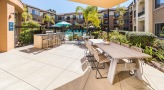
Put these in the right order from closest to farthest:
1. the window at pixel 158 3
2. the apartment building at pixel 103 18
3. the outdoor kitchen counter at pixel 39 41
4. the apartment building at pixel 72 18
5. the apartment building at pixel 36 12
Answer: the outdoor kitchen counter at pixel 39 41 → the window at pixel 158 3 → the apartment building at pixel 36 12 → the apartment building at pixel 103 18 → the apartment building at pixel 72 18

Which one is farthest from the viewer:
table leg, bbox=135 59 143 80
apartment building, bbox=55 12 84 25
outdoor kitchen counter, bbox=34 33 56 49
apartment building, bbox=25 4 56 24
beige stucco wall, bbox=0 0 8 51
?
apartment building, bbox=55 12 84 25

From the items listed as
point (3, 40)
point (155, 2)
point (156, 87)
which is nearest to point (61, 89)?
point (156, 87)

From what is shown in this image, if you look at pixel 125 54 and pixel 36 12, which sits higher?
pixel 36 12

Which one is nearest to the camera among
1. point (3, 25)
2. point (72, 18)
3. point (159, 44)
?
point (159, 44)

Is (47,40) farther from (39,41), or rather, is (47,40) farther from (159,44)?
(159,44)

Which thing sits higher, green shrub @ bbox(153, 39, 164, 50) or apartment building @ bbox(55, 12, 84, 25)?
apartment building @ bbox(55, 12, 84, 25)

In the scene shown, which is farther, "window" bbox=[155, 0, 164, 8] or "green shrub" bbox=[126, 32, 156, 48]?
"window" bbox=[155, 0, 164, 8]

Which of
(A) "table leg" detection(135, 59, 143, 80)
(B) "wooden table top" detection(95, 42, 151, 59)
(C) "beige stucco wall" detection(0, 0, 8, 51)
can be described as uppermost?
(C) "beige stucco wall" detection(0, 0, 8, 51)

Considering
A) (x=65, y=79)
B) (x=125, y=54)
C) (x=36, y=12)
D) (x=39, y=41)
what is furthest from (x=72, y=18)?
(x=125, y=54)

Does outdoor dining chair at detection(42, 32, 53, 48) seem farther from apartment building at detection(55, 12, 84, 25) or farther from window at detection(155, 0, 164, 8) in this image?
apartment building at detection(55, 12, 84, 25)

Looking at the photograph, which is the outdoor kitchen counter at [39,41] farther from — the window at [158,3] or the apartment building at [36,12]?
the apartment building at [36,12]

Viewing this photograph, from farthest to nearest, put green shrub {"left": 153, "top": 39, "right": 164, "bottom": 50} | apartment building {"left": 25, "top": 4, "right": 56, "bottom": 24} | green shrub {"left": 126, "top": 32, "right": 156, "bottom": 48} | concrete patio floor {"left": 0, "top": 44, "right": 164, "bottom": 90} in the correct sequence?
1. apartment building {"left": 25, "top": 4, "right": 56, "bottom": 24}
2. green shrub {"left": 126, "top": 32, "right": 156, "bottom": 48}
3. green shrub {"left": 153, "top": 39, "right": 164, "bottom": 50}
4. concrete patio floor {"left": 0, "top": 44, "right": 164, "bottom": 90}

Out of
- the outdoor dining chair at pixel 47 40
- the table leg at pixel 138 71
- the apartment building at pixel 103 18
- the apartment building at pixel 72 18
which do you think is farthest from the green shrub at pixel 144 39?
the apartment building at pixel 72 18

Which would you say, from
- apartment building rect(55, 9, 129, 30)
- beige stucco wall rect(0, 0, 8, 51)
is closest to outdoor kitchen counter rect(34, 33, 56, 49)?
beige stucco wall rect(0, 0, 8, 51)
